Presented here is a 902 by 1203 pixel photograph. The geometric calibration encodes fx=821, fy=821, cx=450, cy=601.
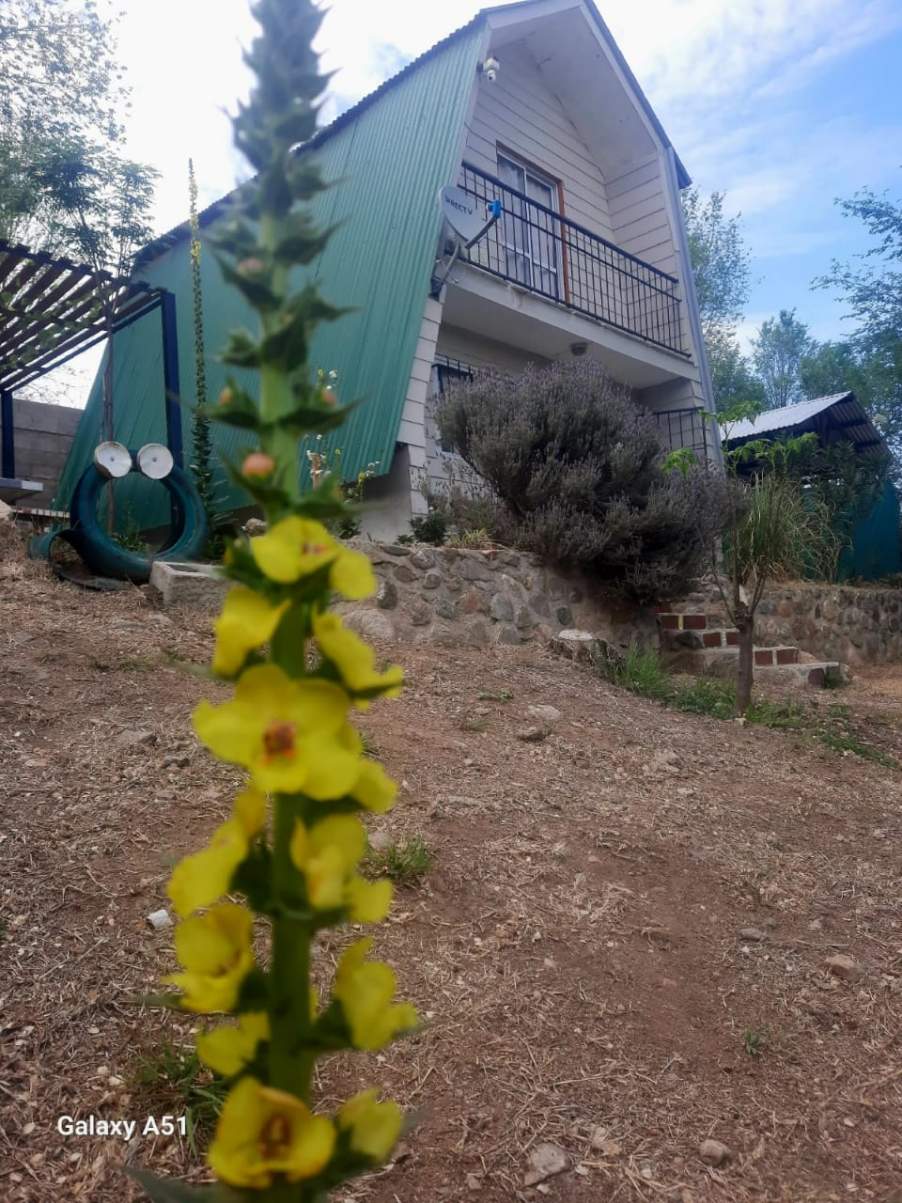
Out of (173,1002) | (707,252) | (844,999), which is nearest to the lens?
(173,1002)

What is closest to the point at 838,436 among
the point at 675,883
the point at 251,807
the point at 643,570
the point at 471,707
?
the point at 643,570

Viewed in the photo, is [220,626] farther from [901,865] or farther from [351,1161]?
[901,865]

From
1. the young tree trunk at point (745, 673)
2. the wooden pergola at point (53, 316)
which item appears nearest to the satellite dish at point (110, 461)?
the wooden pergola at point (53, 316)

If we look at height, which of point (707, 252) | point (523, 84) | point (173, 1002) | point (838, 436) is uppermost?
point (707, 252)

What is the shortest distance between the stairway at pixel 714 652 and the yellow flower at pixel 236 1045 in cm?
598

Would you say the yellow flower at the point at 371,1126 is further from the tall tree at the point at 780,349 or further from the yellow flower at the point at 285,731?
the tall tree at the point at 780,349

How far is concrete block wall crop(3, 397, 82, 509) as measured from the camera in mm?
10398

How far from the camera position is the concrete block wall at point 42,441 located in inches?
Answer: 409

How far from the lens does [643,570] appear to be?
20.0 ft

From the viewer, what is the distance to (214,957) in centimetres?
61

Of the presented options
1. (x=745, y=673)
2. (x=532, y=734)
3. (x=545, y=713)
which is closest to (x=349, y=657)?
(x=532, y=734)

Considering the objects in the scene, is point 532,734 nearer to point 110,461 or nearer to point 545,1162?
point 545,1162

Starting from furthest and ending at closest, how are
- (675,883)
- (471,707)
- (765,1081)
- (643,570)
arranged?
(643,570)
(471,707)
(675,883)
(765,1081)

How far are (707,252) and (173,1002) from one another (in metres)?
25.5
